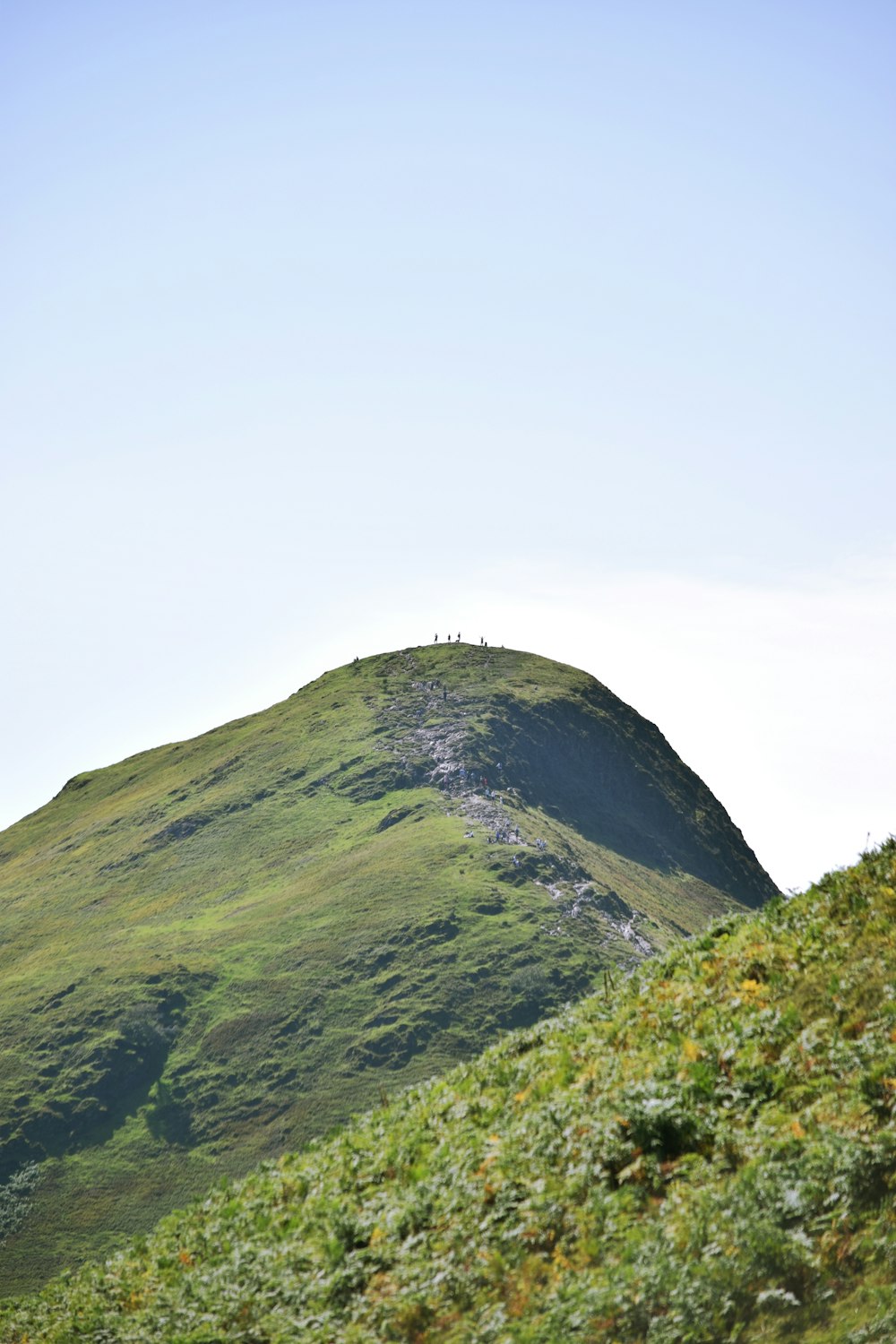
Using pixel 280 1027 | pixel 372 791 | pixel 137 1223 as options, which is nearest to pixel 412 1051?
pixel 280 1027

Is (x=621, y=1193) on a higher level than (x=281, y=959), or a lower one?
lower

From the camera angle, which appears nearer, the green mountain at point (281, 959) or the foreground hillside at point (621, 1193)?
the foreground hillside at point (621, 1193)

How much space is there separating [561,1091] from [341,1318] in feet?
17.6

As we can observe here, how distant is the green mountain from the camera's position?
117 m

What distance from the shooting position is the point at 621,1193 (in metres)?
17.3

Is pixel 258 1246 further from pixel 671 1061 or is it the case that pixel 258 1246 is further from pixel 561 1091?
pixel 671 1061

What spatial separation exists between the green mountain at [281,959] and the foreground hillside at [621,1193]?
85.6 m

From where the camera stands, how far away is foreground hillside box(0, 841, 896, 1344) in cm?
1512

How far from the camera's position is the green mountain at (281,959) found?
117 metres

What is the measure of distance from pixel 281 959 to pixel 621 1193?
130042 mm

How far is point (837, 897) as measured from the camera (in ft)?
77.6

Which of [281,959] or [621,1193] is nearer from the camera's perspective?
[621,1193]

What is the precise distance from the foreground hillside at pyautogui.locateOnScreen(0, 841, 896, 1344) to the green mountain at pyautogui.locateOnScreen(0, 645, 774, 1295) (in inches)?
3370

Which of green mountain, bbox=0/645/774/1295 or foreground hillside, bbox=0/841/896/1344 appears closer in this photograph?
foreground hillside, bbox=0/841/896/1344
